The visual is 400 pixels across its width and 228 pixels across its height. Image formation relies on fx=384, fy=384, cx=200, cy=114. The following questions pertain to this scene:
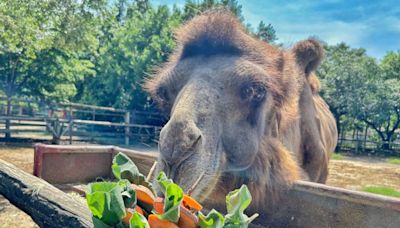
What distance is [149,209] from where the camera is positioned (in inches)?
49.3

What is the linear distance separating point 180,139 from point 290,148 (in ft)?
6.36

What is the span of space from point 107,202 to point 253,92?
1.59 meters

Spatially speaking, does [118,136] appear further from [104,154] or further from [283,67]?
[283,67]

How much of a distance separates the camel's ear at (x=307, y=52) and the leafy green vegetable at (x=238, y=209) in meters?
3.32

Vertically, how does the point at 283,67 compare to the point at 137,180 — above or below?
above

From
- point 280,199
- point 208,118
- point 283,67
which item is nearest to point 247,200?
point 208,118

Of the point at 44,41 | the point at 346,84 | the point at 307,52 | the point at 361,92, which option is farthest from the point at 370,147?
the point at 307,52

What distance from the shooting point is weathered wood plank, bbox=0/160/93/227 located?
1517 mm

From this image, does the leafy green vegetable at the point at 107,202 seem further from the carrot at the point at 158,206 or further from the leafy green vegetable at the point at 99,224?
the carrot at the point at 158,206

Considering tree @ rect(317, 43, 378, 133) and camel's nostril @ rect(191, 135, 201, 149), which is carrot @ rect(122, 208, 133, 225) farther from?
tree @ rect(317, 43, 378, 133)

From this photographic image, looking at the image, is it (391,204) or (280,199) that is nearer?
(391,204)

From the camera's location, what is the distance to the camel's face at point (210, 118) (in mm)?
1905

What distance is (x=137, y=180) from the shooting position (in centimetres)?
136

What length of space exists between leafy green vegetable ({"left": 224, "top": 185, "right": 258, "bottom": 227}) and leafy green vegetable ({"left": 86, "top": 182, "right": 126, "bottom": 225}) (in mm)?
300
